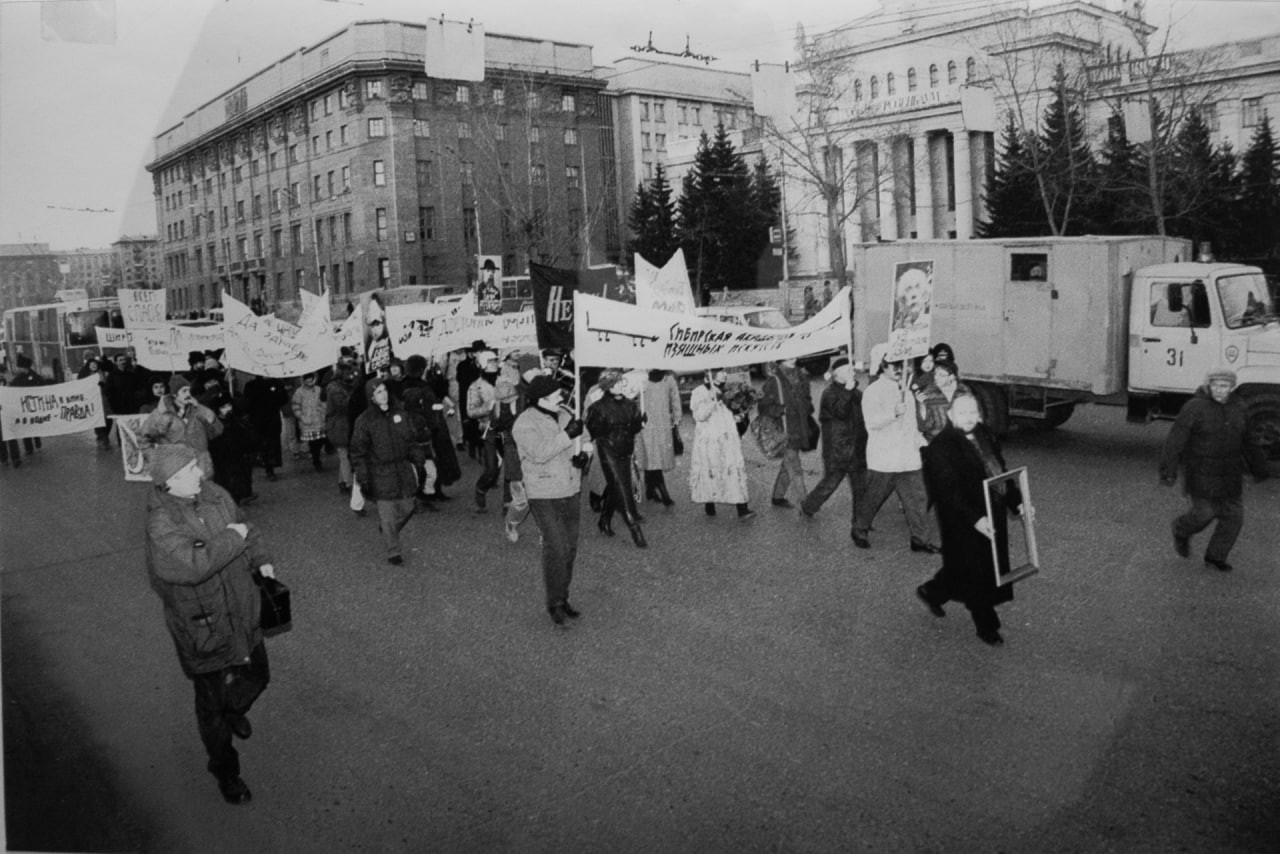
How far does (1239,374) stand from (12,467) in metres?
11.6

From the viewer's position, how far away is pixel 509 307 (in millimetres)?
17297

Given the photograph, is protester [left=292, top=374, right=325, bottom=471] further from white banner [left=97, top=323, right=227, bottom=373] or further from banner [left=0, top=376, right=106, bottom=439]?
banner [left=0, top=376, right=106, bottom=439]

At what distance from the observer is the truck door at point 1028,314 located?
530 inches

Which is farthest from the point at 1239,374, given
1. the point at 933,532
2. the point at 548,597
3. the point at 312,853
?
the point at 312,853

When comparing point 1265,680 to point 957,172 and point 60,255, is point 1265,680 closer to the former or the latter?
point 60,255

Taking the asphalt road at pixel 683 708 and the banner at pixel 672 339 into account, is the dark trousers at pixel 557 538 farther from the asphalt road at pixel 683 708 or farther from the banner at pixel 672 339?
the banner at pixel 672 339

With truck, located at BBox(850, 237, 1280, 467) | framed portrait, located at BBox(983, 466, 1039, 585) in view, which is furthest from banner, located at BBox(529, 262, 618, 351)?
truck, located at BBox(850, 237, 1280, 467)

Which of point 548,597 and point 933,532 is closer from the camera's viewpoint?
point 548,597

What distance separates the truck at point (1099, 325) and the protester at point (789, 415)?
2.30 meters

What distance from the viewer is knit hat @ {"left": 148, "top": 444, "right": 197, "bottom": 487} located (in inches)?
182

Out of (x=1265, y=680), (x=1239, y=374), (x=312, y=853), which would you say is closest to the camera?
(x=312, y=853)

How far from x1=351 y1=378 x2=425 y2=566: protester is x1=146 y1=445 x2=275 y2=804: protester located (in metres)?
3.96

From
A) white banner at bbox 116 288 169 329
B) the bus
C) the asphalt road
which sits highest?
white banner at bbox 116 288 169 329

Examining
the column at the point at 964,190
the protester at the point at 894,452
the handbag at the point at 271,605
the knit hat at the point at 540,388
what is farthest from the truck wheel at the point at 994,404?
the handbag at the point at 271,605
